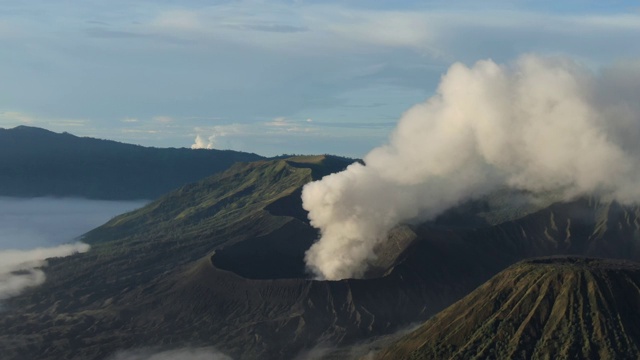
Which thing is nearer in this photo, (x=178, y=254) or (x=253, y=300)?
(x=253, y=300)

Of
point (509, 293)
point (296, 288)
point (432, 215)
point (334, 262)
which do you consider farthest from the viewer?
point (432, 215)

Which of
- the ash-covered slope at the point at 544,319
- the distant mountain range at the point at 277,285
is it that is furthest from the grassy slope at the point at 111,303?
the ash-covered slope at the point at 544,319

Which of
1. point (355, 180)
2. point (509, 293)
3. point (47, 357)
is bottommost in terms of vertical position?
point (47, 357)

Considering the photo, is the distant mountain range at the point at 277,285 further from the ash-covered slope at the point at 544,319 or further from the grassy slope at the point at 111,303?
the ash-covered slope at the point at 544,319

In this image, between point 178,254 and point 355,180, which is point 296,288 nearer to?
point 355,180

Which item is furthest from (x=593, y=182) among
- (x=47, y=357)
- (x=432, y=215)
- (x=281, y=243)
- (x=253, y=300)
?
(x=47, y=357)

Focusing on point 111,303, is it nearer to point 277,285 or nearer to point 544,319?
point 277,285

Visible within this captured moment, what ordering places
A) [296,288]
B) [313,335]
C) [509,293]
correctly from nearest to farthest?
[509,293]
[313,335]
[296,288]

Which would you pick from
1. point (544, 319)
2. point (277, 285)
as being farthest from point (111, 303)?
point (544, 319)
